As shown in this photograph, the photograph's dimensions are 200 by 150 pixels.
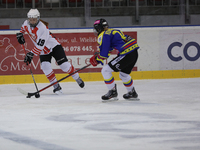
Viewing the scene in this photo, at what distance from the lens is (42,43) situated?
14.5 feet

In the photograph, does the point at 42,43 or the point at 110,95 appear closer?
the point at 110,95

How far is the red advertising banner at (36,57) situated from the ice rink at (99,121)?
139 cm

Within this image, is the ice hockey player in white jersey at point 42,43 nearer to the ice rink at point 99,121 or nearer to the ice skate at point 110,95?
the ice rink at point 99,121

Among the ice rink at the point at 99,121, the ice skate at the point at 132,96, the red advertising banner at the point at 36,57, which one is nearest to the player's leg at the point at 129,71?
the ice skate at the point at 132,96

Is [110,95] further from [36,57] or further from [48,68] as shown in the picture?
[36,57]

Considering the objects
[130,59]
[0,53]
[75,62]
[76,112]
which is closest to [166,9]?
[75,62]

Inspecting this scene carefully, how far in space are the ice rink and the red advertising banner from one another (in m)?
1.39

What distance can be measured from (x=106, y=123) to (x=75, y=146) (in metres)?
0.68

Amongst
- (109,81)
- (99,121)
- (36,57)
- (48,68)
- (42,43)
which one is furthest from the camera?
(36,57)

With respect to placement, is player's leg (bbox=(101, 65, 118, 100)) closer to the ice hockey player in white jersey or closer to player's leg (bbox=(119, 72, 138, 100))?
player's leg (bbox=(119, 72, 138, 100))

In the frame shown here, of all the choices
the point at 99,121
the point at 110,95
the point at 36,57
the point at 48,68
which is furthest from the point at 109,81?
the point at 36,57

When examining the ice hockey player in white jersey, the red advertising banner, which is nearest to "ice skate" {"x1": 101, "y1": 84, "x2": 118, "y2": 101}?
the ice hockey player in white jersey

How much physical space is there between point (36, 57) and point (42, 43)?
1.74 metres

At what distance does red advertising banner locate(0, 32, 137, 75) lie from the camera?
603 centimetres
